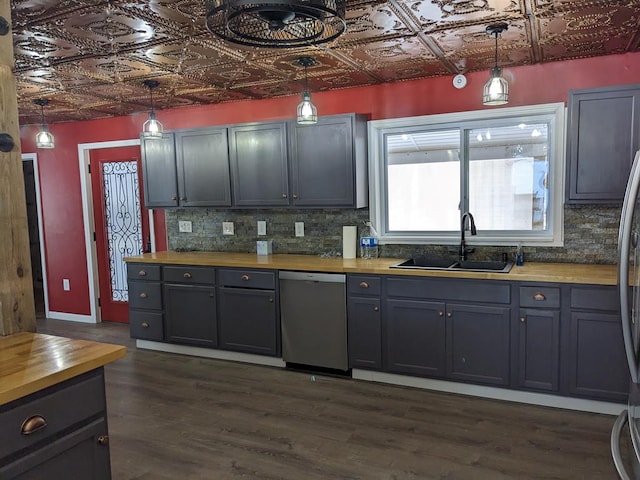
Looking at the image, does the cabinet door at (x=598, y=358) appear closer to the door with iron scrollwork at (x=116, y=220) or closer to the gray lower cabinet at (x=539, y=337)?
the gray lower cabinet at (x=539, y=337)

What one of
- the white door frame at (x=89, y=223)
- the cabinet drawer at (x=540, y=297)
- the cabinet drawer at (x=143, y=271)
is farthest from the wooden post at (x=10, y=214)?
the white door frame at (x=89, y=223)

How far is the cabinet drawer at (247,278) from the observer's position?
4.07 m

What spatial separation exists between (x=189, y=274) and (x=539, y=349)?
Result: 114 inches

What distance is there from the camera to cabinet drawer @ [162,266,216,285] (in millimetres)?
4309

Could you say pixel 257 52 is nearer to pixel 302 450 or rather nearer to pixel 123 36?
pixel 123 36

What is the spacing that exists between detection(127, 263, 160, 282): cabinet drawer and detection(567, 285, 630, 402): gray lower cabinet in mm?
3441

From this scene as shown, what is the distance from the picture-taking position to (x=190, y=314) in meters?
4.44

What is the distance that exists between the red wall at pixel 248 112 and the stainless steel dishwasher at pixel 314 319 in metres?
1.50

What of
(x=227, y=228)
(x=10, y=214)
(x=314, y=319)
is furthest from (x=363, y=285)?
(x=10, y=214)

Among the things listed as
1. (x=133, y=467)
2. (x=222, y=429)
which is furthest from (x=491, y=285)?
(x=133, y=467)

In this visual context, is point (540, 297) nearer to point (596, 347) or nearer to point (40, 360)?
point (596, 347)

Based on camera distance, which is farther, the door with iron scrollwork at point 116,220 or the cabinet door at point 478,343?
the door with iron scrollwork at point 116,220

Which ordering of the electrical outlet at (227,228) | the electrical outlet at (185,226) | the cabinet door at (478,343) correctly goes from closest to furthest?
the cabinet door at (478,343)
the electrical outlet at (227,228)
the electrical outlet at (185,226)

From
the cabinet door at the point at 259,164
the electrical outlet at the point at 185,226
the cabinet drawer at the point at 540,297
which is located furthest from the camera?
the electrical outlet at the point at 185,226
